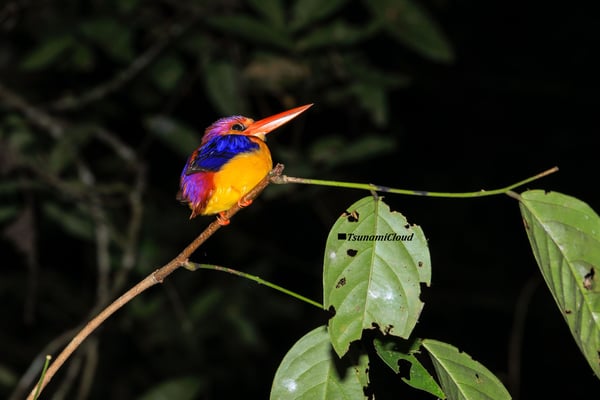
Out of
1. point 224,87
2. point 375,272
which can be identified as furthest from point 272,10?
point 375,272

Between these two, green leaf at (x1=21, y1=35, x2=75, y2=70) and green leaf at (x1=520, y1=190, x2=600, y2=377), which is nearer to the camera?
green leaf at (x1=520, y1=190, x2=600, y2=377)

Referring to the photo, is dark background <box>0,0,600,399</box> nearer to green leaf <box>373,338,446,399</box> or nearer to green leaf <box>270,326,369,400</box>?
green leaf <box>270,326,369,400</box>

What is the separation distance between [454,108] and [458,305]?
1.74 m

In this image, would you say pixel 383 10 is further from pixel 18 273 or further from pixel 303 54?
pixel 18 273

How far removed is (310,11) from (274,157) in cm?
70

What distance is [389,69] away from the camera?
484 centimetres

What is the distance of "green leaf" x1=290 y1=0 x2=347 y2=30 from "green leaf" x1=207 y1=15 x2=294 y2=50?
107 mm

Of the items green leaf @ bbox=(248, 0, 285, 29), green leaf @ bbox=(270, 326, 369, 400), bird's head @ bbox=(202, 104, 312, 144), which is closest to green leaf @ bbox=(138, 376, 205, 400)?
bird's head @ bbox=(202, 104, 312, 144)

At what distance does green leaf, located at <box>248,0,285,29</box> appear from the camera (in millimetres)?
2857

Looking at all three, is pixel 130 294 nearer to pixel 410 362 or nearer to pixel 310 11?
pixel 410 362

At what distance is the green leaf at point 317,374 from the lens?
117 centimetres

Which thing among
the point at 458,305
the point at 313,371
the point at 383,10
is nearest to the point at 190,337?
the point at 383,10

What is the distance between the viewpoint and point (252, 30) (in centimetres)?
275

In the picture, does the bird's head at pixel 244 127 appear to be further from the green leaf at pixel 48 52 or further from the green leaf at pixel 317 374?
the green leaf at pixel 48 52
